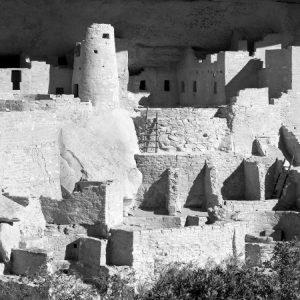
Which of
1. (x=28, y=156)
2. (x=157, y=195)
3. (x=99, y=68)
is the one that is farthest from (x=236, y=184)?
(x=28, y=156)

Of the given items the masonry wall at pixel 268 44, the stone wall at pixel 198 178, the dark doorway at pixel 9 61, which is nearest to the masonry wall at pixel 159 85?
the masonry wall at pixel 268 44

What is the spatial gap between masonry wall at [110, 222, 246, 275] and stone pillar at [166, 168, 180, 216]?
3.45 metres

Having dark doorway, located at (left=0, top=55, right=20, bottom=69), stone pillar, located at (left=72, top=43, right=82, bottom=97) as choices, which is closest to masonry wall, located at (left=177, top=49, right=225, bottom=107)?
stone pillar, located at (left=72, top=43, right=82, bottom=97)

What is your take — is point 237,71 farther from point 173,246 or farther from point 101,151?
point 173,246

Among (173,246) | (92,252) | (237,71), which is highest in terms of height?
(237,71)

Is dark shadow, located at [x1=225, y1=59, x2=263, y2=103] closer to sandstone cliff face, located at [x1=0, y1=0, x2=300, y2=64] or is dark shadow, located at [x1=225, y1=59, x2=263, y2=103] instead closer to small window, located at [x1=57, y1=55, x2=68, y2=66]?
sandstone cliff face, located at [x1=0, y1=0, x2=300, y2=64]

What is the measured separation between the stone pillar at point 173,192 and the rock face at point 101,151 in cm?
89

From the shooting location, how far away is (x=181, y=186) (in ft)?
131

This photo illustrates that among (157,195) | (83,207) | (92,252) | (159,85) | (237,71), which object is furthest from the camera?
(159,85)

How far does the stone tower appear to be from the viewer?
41.1m

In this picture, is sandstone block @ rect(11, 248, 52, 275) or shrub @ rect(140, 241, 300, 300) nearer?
shrub @ rect(140, 241, 300, 300)

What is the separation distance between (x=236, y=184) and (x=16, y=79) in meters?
7.18

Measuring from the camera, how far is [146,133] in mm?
40812

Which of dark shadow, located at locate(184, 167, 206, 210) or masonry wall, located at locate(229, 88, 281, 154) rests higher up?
masonry wall, located at locate(229, 88, 281, 154)
